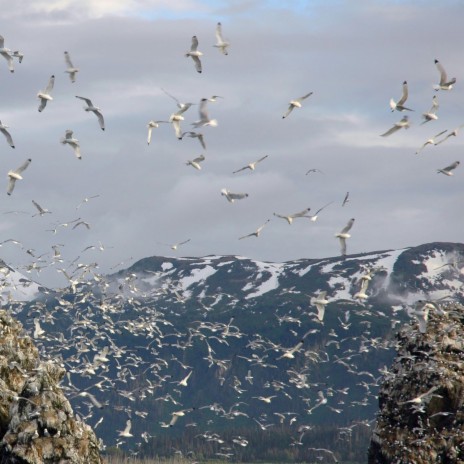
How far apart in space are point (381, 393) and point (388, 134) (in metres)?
39.3

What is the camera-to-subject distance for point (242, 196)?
293ft

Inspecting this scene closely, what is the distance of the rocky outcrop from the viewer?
10288 centimetres

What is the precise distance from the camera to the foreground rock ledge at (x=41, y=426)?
8281cm

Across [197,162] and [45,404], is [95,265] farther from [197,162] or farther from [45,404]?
[45,404]

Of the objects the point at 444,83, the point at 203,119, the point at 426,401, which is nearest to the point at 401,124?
the point at 444,83

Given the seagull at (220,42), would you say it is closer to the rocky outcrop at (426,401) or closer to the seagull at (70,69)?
the seagull at (70,69)

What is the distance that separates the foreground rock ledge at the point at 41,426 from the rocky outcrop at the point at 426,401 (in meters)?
32.5

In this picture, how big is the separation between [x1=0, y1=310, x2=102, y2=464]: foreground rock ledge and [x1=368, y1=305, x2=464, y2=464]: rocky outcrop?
1281 inches

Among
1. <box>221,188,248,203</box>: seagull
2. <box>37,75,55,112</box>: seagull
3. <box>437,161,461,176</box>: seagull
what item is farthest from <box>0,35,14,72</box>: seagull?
<box>437,161,461,176</box>: seagull

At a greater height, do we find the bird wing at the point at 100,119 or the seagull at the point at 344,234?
the bird wing at the point at 100,119

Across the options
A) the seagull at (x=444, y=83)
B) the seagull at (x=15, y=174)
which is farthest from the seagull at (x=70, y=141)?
the seagull at (x=444, y=83)

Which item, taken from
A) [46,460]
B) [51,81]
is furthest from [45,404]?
[51,81]

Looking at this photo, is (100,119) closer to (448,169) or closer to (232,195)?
(232,195)

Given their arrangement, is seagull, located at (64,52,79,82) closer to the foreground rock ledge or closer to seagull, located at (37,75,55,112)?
seagull, located at (37,75,55,112)
